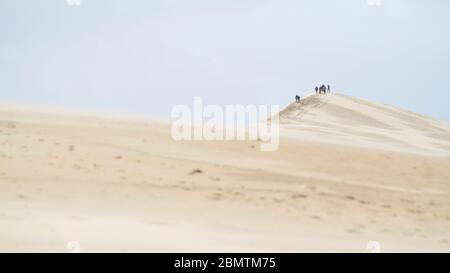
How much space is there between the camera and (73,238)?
15.4 ft

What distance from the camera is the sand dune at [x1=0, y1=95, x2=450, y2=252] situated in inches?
199

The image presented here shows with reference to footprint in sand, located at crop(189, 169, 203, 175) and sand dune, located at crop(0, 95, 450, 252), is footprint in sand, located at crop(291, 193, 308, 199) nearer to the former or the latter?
sand dune, located at crop(0, 95, 450, 252)

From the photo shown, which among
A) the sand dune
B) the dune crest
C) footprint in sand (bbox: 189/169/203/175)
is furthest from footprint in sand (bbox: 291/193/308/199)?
the dune crest

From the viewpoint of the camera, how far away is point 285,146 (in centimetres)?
1132

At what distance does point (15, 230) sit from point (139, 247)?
1.32m

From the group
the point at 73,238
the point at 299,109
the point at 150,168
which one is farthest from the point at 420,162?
the point at 299,109

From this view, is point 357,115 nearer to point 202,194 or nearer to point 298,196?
Answer: point 298,196

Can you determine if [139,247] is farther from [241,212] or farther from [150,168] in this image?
[150,168]

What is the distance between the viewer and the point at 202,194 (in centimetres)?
697
